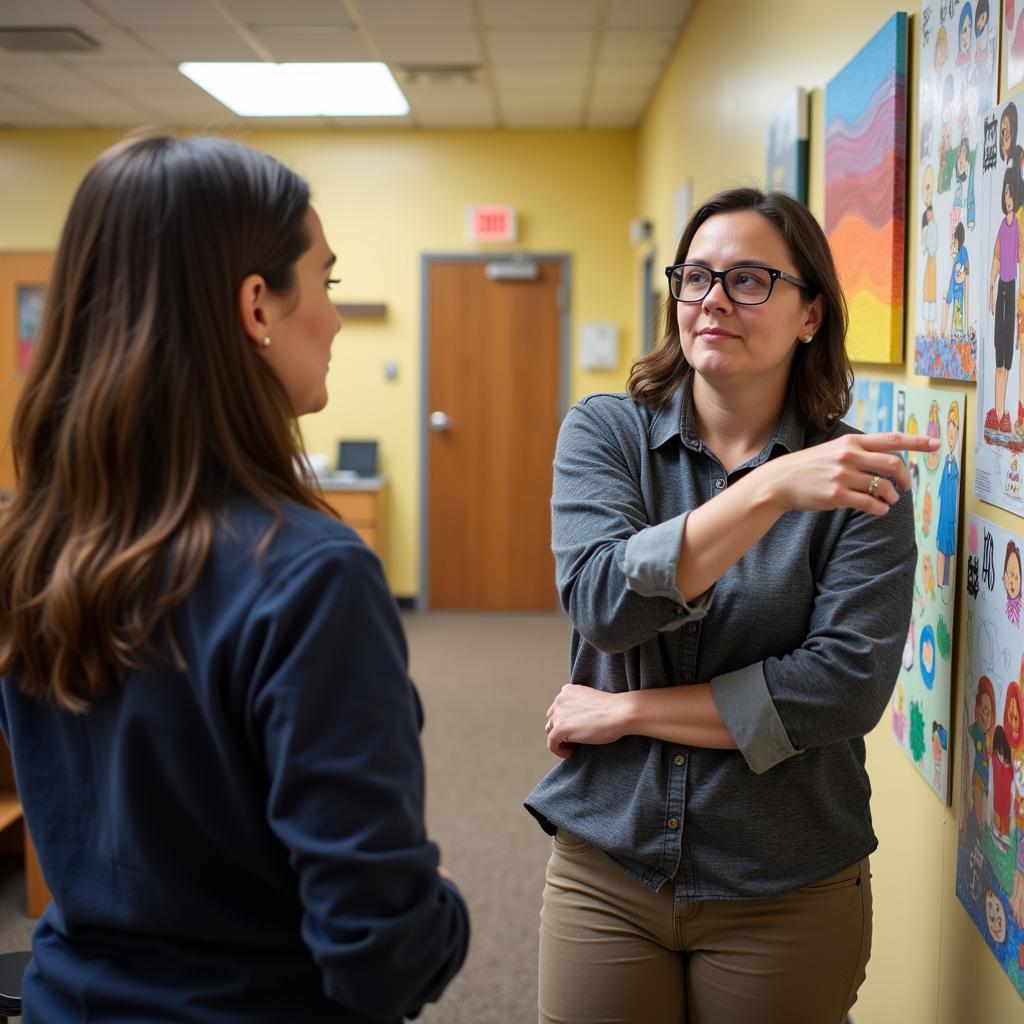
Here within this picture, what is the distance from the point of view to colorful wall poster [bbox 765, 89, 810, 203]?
2.60m

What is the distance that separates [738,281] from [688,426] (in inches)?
7.3

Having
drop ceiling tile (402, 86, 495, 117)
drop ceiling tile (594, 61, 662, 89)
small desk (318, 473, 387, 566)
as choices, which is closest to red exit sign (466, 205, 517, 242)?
drop ceiling tile (402, 86, 495, 117)

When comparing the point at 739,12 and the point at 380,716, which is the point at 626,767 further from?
the point at 739,12

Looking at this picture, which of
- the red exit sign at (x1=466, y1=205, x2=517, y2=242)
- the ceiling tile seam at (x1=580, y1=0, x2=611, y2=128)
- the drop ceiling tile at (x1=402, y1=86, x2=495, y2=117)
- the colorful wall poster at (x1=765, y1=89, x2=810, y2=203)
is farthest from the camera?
the red exit sign at (x1=466, y1=205, x2=517, y2=242)

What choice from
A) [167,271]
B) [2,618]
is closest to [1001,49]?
[167,271]

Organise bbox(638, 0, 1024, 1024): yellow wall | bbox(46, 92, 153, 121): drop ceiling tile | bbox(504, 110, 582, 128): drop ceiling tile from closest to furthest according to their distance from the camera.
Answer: bbox(638, 0, 1024, 1024): yellow wall → bbox(46, 92, 153, 121): drop ceiling tile → bbox(504, 110, 582, 128): drop ceiling tile

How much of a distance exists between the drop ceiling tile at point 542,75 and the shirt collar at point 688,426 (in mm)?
4237

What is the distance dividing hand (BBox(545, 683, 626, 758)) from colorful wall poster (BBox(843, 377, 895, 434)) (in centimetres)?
78

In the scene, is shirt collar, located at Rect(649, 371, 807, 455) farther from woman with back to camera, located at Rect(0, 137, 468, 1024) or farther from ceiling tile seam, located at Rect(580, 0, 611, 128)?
ceiling tile seam, located at Rect(580, 0, 611, 128)

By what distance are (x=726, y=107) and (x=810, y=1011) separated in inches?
119

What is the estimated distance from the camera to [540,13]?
14.7 ft

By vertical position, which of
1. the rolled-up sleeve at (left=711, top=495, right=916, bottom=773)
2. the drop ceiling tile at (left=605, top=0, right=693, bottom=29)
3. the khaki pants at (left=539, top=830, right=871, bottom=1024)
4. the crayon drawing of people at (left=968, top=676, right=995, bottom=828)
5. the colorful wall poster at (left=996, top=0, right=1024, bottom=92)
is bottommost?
the khaki pants at (left=539, top=830, right=871, bottom=1024)

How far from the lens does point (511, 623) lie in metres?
6.70

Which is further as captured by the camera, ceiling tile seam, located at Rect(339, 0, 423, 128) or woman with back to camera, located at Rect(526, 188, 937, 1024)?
ceiling tile seam, located at Rect(339, 0, 423, 128)
